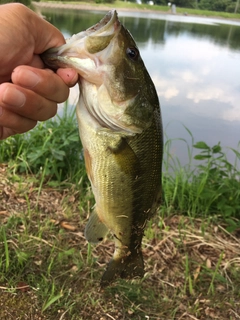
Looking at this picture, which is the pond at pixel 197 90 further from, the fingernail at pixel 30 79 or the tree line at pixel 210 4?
the tree line at pixel 210 4

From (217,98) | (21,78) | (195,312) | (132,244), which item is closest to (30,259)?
(132,244)

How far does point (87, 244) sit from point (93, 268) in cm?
23

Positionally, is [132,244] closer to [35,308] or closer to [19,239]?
[35,308]

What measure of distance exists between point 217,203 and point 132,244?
1467mm

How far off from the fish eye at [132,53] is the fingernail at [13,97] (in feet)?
1.32

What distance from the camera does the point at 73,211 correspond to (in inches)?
110

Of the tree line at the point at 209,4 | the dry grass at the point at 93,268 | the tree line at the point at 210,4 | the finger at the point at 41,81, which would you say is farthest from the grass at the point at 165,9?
the finger at the point at 41,81

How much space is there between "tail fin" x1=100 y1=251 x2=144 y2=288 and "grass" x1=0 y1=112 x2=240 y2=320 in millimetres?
489

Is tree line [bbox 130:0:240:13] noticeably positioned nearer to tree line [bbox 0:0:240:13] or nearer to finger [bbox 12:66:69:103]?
tree line [bbox 0:0:240:13]

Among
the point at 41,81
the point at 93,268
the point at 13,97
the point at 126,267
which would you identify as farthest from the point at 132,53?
the point at 93,268

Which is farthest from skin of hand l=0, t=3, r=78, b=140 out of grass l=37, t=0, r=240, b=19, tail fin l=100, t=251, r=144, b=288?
grass l=37, t=0, r=240, b=19

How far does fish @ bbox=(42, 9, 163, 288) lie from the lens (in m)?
1.16

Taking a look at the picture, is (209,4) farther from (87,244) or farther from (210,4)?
(87,244)

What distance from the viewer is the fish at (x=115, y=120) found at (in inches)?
45.8
